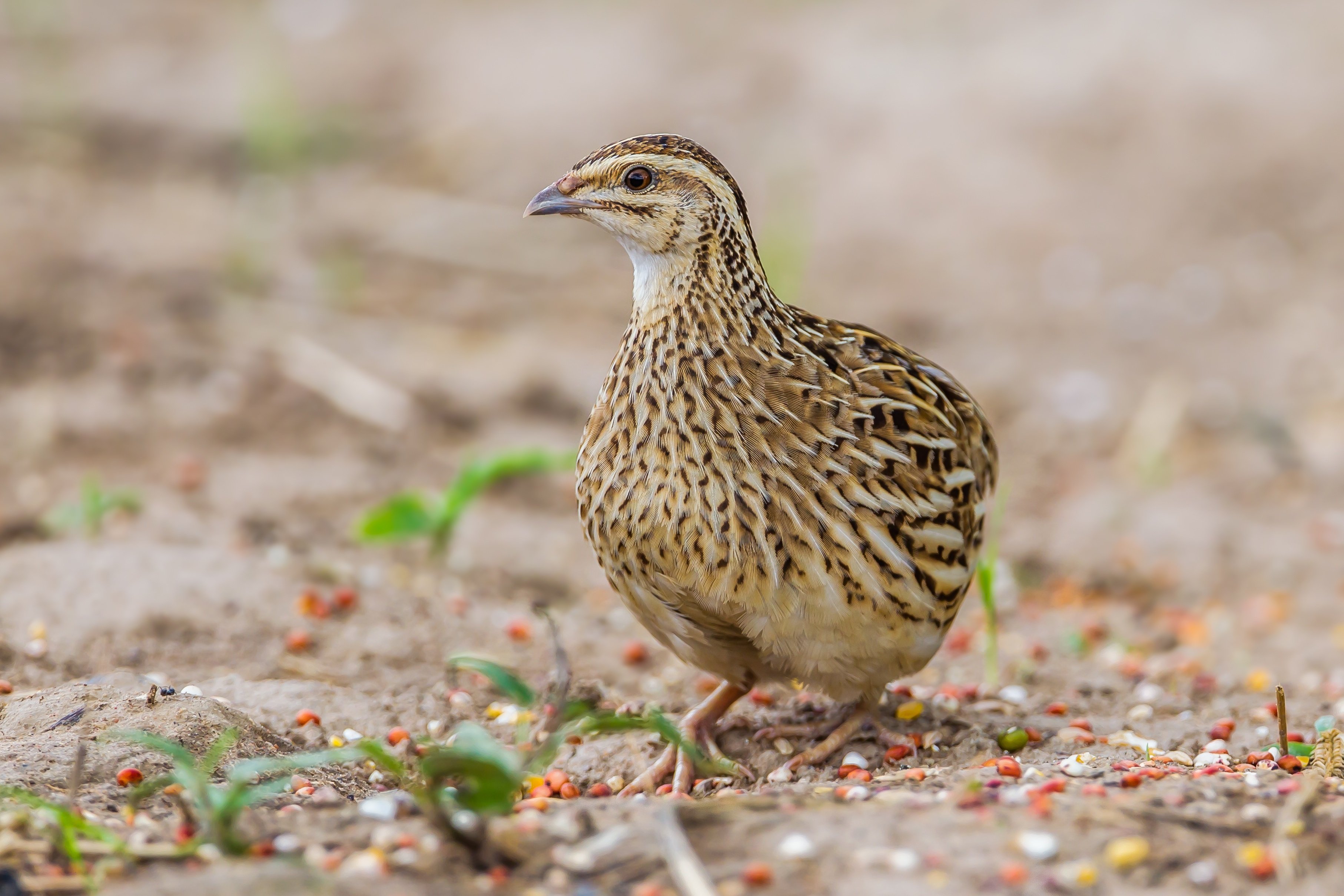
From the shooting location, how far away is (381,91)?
13.1m

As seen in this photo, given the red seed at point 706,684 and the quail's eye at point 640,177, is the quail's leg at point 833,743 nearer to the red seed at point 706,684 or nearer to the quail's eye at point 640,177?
the red seed at point 706,684

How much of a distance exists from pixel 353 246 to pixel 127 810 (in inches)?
287

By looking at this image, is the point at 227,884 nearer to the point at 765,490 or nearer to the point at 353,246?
the point at 765,490

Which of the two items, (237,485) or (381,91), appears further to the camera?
(381,91)

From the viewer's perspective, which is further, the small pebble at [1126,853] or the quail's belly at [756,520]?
the quail's belly at [756,520]

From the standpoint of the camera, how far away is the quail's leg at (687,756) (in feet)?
14.3

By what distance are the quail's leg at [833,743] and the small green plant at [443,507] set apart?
192cm

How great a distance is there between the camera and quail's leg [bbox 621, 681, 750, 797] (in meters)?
4.35

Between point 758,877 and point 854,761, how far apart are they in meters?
1.39

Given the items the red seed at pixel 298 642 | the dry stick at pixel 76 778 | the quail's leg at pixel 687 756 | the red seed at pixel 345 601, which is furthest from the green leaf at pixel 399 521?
the dry stick at pixel 76 778

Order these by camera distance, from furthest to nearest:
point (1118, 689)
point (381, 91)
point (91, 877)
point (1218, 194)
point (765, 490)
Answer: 1. point (381, 91)
2. point (1218, 194)
3. point (1118, 689)
4. point (765, 490)
5. point (91, 877)

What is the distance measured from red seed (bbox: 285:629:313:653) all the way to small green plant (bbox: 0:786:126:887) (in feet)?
6.20

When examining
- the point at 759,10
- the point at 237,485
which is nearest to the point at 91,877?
the point at 237,485

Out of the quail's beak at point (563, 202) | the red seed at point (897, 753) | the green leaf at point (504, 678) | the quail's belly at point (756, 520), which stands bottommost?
the red seed at point (897, 753)
